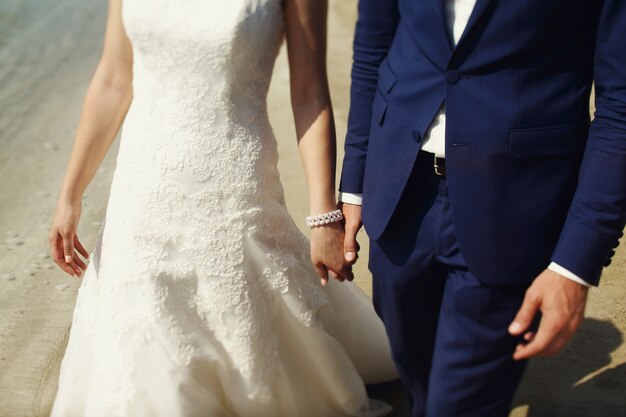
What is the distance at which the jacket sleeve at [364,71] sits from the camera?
2316mm

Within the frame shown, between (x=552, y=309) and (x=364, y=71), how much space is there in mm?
853

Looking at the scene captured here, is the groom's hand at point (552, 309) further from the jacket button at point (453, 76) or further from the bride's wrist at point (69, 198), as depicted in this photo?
the bride's wrist at point (69, 198)

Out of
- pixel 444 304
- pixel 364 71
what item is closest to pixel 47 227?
pixel 364 71

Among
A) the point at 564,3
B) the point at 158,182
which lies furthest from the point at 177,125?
the point at 564,3

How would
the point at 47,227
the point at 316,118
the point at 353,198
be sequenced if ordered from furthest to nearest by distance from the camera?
the point at 47,227 → the point at 316,118 → the point at 353,198

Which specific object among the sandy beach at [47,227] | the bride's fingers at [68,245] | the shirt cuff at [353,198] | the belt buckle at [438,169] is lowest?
the sandy beach at [47,227]

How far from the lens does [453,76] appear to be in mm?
2064

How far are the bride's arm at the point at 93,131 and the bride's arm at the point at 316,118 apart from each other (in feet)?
1.92

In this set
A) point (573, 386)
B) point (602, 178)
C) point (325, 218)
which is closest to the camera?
point (602, 178)

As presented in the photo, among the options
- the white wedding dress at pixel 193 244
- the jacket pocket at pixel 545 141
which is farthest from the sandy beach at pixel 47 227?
the jacket pocket at pixel 545 141

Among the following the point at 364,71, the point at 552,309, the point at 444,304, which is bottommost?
the point at 444,304

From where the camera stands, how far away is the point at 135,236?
2744 mm

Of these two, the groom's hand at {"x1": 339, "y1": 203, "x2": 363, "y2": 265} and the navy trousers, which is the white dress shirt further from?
the groom's hand at {"x1": 339, "y1": 203, "x2": 363, "y2": 265}

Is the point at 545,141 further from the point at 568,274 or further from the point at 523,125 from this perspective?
the point at 568,274
